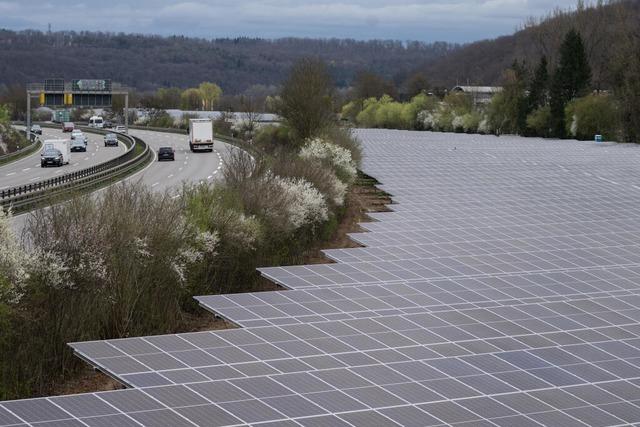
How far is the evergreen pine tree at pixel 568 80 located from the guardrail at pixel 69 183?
144ft

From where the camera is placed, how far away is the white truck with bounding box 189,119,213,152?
10238 cm

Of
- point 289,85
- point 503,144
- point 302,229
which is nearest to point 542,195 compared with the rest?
point 302,229

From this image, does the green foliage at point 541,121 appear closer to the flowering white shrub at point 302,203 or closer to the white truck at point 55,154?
the white truck at point 55,154

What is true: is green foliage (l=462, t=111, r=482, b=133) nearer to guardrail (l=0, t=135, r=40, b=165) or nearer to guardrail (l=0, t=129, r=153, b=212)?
guardrail (l=0, t=129, r=153, b=212)

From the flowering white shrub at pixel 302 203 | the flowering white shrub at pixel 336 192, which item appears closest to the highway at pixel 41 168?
the flowering white shrub at pixel 336 192

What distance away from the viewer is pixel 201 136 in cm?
Result: 10231

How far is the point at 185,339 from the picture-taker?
2433cm

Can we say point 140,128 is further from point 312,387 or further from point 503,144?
point 312,387

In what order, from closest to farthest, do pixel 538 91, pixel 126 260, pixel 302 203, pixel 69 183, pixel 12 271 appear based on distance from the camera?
pixel 12 271 < pixel 126 260 < pixel 302 203 < pixel 69 183 < pixel 538 91

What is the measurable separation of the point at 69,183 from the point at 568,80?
240 ft

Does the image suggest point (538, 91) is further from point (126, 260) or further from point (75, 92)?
point (126, 260)

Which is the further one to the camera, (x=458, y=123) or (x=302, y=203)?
(x=458, y=123)

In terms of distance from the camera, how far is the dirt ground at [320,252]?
25.7 meters

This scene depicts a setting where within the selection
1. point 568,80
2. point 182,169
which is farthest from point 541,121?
point 182,169
